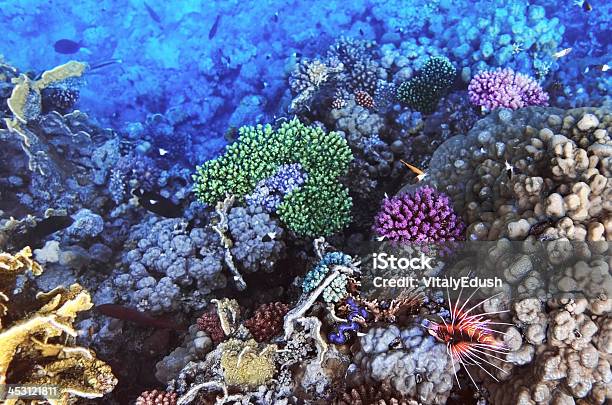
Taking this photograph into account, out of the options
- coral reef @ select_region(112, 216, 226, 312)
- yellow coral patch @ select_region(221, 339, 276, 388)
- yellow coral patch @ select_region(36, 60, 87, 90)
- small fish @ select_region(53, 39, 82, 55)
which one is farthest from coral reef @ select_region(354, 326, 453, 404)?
small fish @ select_region(53, 39, 82, 55)

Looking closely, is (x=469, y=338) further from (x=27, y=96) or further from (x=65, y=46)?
(x=65, y=46)

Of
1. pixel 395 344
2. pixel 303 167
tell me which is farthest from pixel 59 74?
pixel 395 344

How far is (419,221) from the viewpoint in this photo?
387 centimetres

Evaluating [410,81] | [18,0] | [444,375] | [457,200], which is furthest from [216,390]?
[18,0]

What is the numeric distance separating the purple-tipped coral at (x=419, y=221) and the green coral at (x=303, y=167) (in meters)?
1.08

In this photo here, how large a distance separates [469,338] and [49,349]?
3.13 meters

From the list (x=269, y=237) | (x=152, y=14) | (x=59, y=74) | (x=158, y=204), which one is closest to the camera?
(x=269, y=237)

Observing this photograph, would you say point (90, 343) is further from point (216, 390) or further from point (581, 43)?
point (581, 43)

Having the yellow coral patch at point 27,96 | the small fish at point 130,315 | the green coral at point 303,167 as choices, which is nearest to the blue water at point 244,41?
the green coral at point 303,167

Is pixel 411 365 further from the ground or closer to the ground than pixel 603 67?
further from the ground

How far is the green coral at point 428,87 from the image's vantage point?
20.5 feet

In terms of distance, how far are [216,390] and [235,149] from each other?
289 centimetres

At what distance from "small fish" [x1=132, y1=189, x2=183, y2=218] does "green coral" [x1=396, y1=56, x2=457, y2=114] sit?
3.68 metres

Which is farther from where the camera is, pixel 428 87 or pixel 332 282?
pixel 428 87
